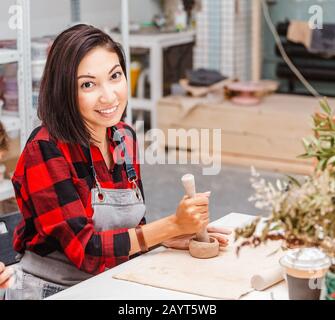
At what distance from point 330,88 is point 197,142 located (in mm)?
1267

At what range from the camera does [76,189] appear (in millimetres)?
2029

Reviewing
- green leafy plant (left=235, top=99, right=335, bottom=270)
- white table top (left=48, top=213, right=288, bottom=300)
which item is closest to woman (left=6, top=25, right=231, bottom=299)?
white table top (left=48, top=213, right=288, bottom=300)

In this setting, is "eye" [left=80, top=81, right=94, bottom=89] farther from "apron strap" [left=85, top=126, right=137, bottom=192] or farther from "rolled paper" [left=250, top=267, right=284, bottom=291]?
"rolled paper" [left=250, top=267, right=284, bottom=291]

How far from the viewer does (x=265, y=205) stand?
1424 millimetres

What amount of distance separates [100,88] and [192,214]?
408 mm

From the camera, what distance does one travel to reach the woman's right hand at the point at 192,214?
6.40 ft

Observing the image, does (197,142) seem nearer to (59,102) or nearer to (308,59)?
(308,59)

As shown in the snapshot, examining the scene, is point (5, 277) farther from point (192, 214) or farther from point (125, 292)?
point (192, 214)

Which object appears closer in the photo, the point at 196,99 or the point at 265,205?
the point at 265,205

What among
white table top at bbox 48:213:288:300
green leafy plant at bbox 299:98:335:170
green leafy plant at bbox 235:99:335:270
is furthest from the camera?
white table top at bbox 48:213:288:300

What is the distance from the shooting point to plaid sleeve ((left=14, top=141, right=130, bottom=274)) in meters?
1.95

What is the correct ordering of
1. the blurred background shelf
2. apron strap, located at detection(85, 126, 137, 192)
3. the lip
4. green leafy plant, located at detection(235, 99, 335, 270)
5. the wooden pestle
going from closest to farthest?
green leafy plant, located at detection(235, 99, 335, 270)
the wooden pestle
the lip
apron strap, located at detection(85, 126, 137, 192)
the blurred background shelf

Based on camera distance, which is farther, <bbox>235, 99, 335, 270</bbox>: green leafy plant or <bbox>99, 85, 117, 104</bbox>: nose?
<bbox>99, 85, 117, 104</bbox>: nose

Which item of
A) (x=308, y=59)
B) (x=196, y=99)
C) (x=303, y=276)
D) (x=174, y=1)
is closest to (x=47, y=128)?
(x=303, y=276)
